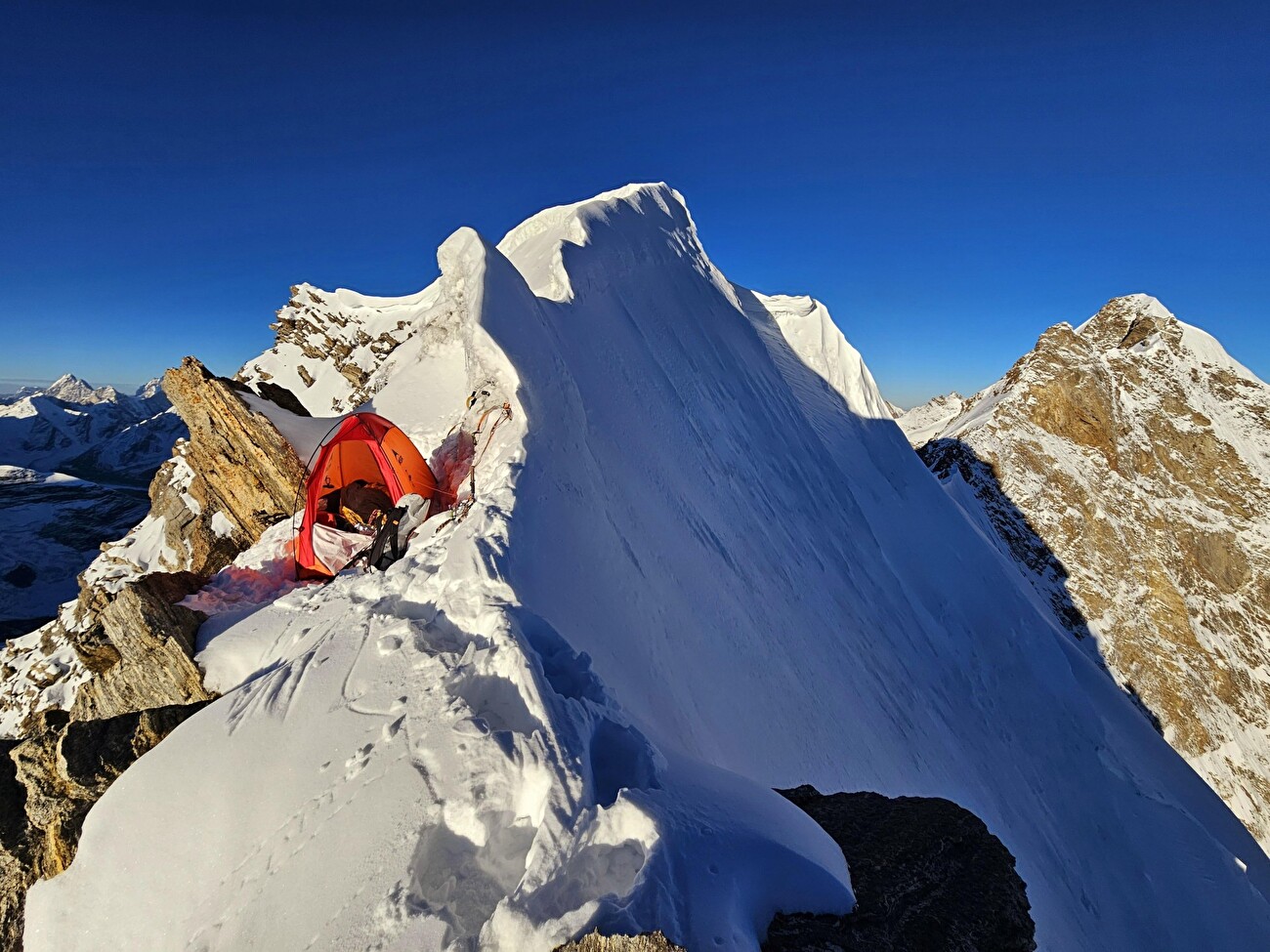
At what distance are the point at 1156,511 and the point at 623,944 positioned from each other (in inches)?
2056

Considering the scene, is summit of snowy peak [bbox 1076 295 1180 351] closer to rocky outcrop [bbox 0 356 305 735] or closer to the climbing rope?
the climbing rope

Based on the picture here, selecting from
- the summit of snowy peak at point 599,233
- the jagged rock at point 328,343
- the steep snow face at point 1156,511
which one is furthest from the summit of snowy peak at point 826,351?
the jagged rock at point 328,343

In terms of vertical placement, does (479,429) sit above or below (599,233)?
below

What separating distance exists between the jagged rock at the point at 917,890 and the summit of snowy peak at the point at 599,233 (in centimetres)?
1117

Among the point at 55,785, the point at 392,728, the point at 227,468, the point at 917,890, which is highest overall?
the point at 227,468

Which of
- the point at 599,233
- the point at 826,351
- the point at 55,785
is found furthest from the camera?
the point at 826,351

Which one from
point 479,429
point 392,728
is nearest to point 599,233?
point 479,429

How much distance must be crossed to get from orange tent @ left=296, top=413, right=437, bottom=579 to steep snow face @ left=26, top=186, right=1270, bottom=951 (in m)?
0.86

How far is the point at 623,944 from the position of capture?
2469mm

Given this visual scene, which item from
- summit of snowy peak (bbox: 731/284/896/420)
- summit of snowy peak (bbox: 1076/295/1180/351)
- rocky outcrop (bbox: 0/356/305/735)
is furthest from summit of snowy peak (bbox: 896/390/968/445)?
rocky outcrop (bbox: 0/356/305/735)

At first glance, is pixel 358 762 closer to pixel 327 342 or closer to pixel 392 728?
pixel 392 728

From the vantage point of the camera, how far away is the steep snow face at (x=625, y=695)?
3275 mm

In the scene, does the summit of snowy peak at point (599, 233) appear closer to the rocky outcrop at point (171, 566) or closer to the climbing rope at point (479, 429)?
the climbing rope at point (479, 429)

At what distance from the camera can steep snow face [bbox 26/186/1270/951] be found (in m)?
3.28
